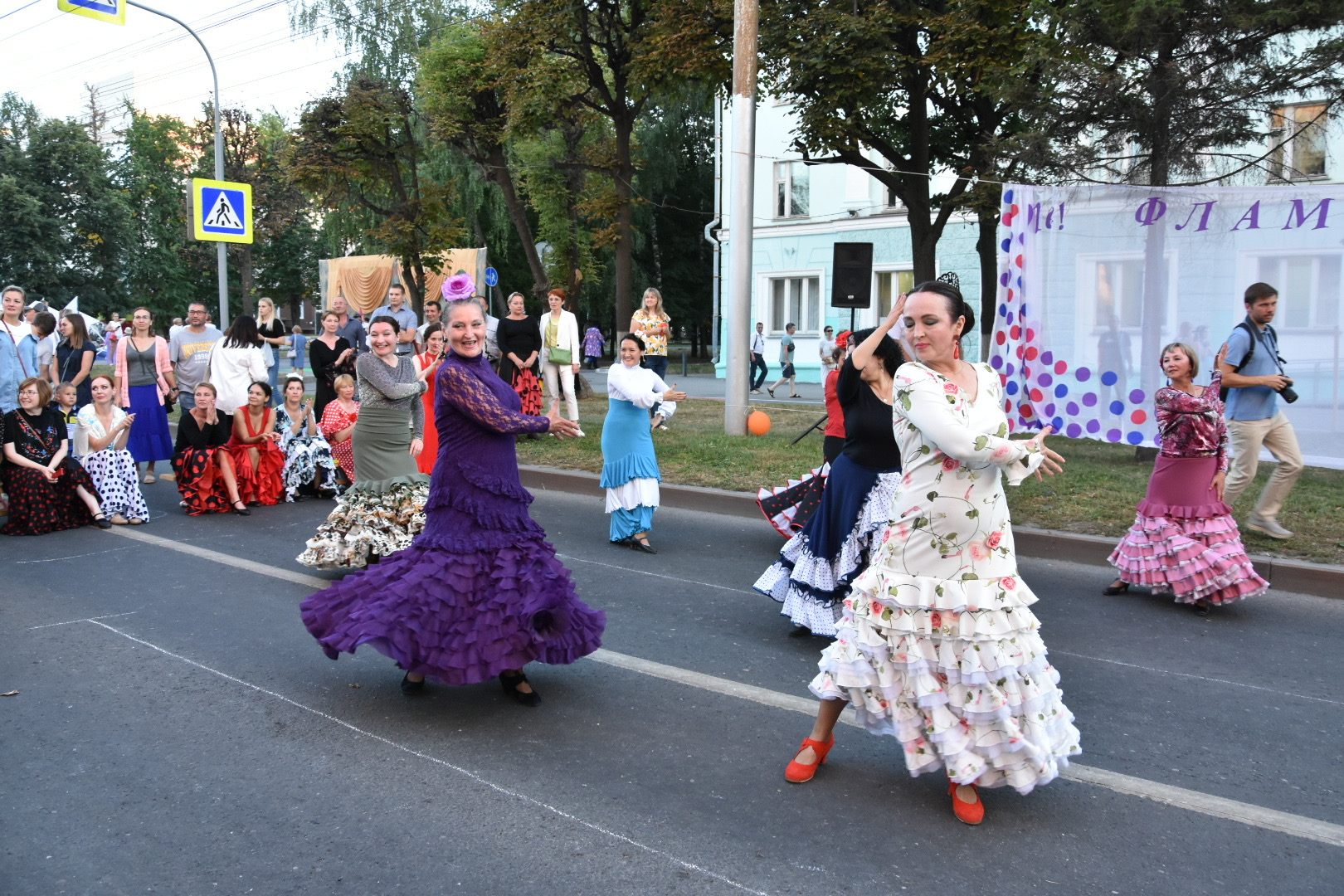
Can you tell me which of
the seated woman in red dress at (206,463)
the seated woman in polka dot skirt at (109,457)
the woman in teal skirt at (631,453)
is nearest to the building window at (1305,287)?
the woman in teal skirt at (631,453)

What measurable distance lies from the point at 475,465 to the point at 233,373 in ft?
22.9

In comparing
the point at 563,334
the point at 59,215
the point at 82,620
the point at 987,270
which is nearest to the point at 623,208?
the point at 987,270

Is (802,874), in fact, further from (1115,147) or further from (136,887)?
(1115,147)

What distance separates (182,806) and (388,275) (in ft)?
112

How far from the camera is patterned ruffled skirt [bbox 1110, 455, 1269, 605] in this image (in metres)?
6.45

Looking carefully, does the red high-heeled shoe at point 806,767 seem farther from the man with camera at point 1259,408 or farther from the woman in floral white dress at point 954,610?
the man with camera at point 1259,408

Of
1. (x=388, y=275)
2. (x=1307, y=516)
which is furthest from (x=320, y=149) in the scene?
(x=1307, y=516)

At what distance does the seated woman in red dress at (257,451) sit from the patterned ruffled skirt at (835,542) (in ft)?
21.0

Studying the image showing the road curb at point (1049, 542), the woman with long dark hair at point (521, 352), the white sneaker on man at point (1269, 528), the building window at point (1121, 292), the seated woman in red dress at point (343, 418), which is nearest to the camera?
the road curb at point (1049, 542)

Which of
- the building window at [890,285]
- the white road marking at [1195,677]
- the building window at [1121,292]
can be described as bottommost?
the white road marking at [1195,677]

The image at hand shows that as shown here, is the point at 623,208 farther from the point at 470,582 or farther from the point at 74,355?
the point at 470,582

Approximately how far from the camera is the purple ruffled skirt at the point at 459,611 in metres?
4.47

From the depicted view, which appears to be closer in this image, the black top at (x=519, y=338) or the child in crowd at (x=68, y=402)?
the child in crowd at (x=68, y=402)

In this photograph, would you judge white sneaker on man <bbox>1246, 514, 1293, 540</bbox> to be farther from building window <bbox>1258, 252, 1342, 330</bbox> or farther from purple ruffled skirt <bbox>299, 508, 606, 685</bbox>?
purple ruffled skirt <bbox>299, 508, 606, 685</bbox>
